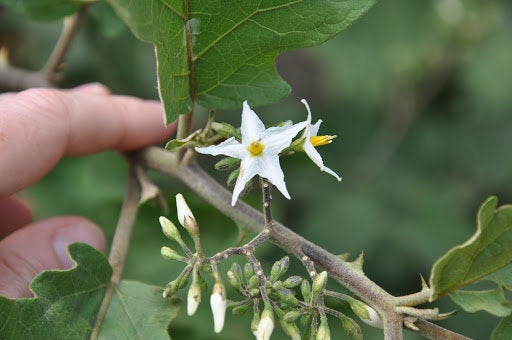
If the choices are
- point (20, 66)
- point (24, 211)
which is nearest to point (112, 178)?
point (24, 211)

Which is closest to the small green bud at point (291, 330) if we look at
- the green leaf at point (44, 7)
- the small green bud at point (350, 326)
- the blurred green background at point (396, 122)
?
the small green bud at point (350, 326)

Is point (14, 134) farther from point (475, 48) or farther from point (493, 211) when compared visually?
point (475, 48)

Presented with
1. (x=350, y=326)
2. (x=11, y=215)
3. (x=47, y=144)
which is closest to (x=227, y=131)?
(x=350, y=326)

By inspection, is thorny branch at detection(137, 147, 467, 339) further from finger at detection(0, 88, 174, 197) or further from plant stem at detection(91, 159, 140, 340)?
finger at detection(0, 88, 174, 197)

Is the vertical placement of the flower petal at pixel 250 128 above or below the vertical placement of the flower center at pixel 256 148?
above

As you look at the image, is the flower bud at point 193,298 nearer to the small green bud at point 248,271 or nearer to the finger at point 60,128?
the small green bud at point 248,271

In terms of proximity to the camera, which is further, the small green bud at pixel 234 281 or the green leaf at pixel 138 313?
the green leaf at pixel 138 313
